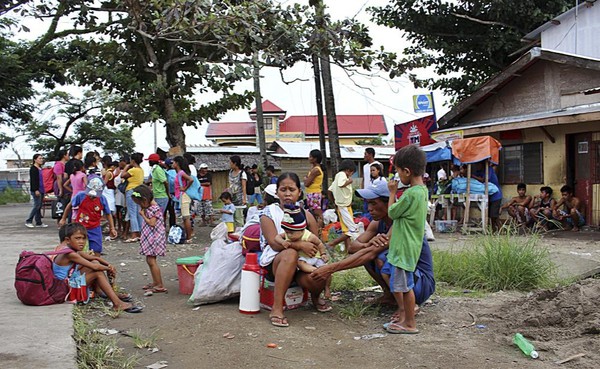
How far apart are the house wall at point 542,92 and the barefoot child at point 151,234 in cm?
1044

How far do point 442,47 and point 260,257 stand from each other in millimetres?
15420

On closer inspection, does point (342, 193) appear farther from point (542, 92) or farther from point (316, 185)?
point (542, 92)

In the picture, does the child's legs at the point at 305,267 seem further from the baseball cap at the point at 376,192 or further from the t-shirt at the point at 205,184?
the t-shirt at the point at 205,184

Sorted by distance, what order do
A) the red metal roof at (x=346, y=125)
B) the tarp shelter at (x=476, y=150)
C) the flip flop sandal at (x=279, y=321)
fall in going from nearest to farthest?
1. the flip flop sandal at (x=279, y=321)
2. the tarp shelter at (x=476, y=150)
3. the red metal roof at (x=346, y=125)

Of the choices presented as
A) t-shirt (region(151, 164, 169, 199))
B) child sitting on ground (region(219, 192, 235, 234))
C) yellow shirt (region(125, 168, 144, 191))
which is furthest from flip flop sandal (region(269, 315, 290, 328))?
yellow shirt (region(125, 168, 144, 191))

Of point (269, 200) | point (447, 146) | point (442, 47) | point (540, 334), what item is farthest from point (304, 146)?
point (540, 334)

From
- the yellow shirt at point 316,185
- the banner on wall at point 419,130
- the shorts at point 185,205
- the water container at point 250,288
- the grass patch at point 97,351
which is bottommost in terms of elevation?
the grass patch at point 97,351

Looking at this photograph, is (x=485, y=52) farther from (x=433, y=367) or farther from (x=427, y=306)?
(x=433, y=367)

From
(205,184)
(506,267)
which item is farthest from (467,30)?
(506,267)

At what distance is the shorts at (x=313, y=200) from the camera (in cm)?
1052

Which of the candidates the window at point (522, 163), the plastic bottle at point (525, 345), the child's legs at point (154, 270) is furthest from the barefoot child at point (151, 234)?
the window at point (522, 163)

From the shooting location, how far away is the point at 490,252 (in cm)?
668

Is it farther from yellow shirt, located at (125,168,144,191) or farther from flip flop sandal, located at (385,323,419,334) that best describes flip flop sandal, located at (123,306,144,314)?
yellow shirt, located at (125,168,144,191)

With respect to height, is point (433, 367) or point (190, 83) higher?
point (190, 83)
